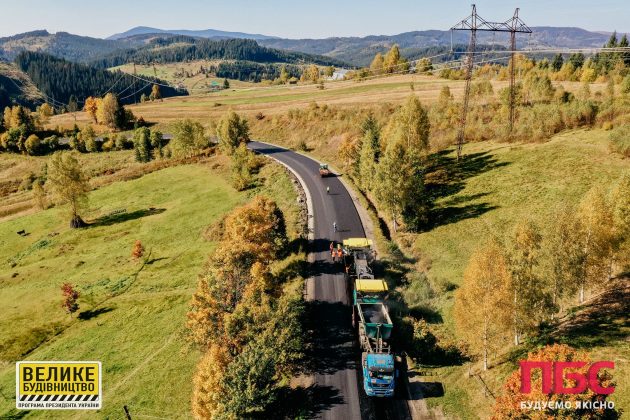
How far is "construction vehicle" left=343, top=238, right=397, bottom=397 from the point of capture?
3206cm

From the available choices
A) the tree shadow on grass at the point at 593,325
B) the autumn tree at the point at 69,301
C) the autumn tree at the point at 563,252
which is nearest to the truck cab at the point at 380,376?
the tree shadow on grass at the point at 593,325

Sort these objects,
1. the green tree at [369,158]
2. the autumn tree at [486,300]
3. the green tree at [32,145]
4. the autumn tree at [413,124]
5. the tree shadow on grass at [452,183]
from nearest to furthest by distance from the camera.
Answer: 1. the autumn tree at [486,300]
2. the tree shadow on grass at [452,183]
3. the green tree at [369,158]
4. the autumn tree at [413,124]
5. the green tree at [32,145]

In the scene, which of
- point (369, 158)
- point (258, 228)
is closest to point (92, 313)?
point (258, 228)

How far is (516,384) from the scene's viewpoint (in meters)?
21.1

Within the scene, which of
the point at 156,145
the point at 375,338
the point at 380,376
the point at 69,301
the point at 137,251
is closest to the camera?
the point at 380,376

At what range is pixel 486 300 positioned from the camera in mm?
29922

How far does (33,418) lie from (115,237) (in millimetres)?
46443

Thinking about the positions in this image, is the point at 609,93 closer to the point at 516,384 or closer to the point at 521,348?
the point at 521,348

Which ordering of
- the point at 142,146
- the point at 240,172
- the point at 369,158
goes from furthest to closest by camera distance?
1. the point at 142,146
2. the point at 240,172
3. the point at 369,158

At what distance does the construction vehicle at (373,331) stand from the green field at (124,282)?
1784cm

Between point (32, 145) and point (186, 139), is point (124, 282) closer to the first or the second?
point (186, 139)

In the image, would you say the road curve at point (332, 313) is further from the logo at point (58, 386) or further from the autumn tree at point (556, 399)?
the logo at point (58, 386)

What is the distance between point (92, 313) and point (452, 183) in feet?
214

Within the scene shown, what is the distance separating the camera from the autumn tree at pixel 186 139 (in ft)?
387
